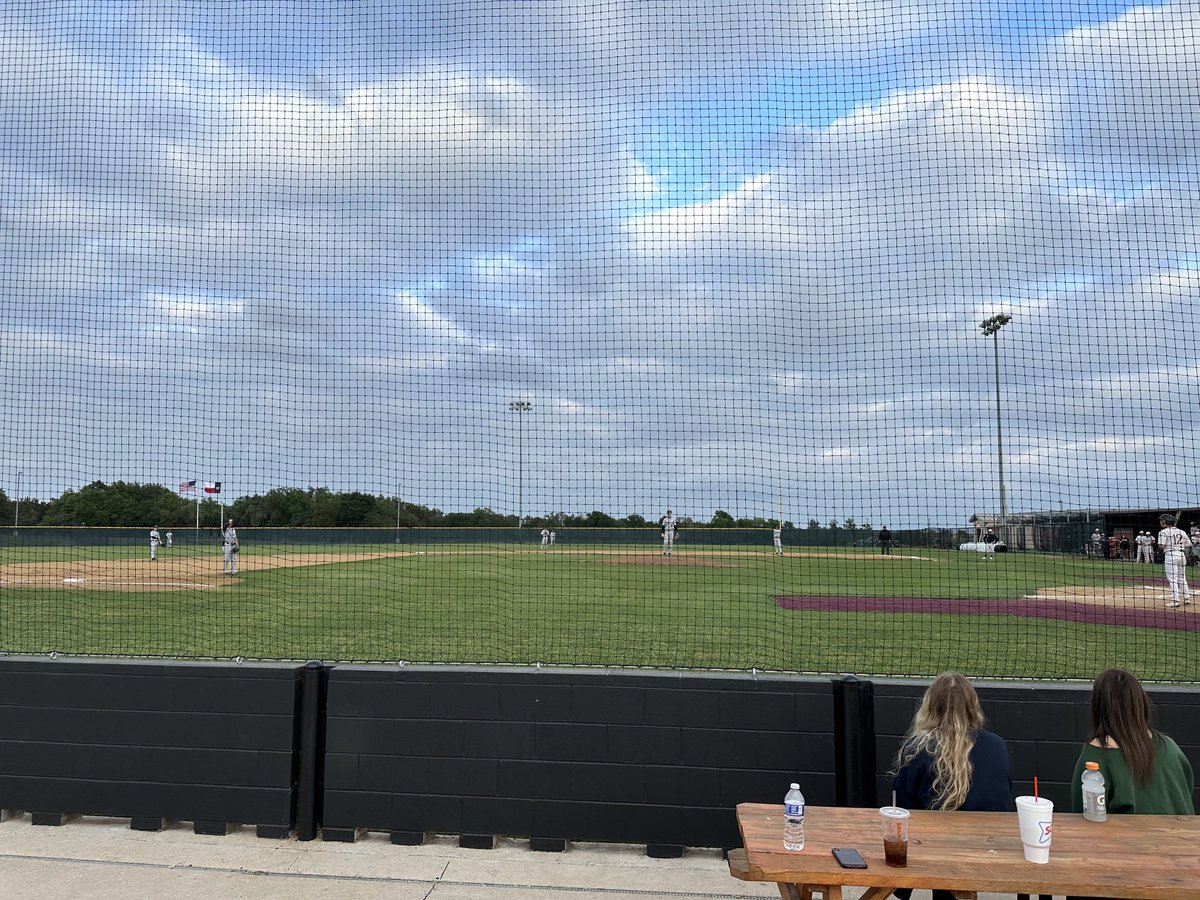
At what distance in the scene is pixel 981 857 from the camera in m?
2.69

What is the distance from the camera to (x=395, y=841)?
15.2 feet

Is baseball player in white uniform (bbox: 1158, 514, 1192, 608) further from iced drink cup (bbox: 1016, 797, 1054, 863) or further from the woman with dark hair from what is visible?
iced drink cup (bbox: 1016, 797, 1054, 863)

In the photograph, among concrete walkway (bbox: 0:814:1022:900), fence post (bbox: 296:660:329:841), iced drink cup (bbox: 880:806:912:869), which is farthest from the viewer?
fence post (bbox: 296:660:329:841)

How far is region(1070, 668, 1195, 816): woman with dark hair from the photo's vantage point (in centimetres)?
312

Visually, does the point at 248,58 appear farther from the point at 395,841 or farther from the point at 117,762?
the point at 395,841

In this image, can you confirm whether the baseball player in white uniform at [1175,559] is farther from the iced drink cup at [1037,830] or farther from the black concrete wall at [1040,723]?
the iced drink cup at [1037,830]

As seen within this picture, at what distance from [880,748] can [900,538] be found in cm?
1525

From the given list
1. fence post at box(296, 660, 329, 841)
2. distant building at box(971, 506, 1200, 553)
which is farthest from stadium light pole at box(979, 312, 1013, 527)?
distant building at box(971, 506, 1200, 553)

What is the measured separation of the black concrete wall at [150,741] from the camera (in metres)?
4.68

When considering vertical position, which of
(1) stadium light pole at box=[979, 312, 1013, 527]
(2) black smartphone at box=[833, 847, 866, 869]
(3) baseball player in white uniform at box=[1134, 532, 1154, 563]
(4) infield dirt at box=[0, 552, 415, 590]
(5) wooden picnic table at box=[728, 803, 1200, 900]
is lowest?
(4) infield dirt at box=[0, 552, 415, 590]

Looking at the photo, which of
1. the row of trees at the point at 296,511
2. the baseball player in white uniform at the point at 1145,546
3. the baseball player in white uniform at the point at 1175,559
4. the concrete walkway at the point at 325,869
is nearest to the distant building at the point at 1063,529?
the baseball player in white uniform at the point at 1145,546

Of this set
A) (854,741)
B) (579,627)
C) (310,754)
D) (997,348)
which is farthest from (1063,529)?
(310,754)

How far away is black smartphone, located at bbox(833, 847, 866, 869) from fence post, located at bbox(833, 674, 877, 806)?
1.75m

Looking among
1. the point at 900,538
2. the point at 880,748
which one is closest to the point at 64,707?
the point at 880,748
